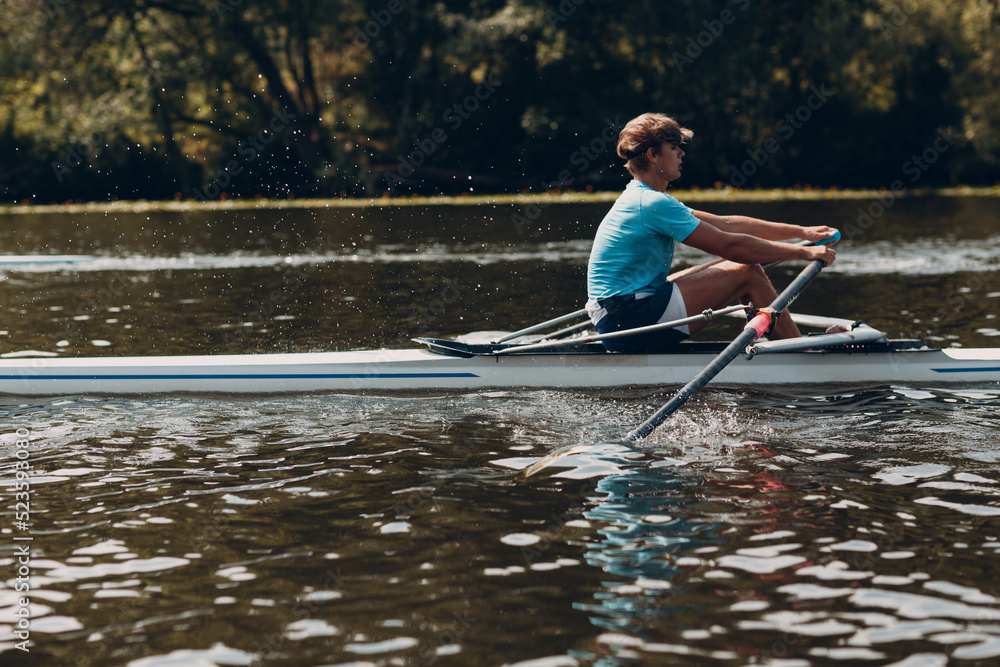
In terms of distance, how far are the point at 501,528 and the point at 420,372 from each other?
2856mm

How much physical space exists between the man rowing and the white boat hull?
0.97 feet

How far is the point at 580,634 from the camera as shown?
388 cm

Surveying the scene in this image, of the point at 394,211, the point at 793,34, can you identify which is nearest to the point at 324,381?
the point at 394,211

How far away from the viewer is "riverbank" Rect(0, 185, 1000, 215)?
32562 mm

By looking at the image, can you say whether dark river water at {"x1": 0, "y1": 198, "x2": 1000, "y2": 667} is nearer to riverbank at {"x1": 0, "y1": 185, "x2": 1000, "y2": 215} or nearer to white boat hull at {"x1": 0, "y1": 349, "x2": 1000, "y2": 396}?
white boat hull at {"x1": 0, "y1": 349, "x2": 1000, "y2": 396}

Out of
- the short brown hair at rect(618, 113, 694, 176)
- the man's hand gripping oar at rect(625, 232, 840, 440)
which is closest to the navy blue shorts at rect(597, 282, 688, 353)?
the man's hand gripping oar at rect(625, 232, 840, 440)

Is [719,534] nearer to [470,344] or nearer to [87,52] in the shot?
[470,344]

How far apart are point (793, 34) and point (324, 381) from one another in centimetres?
3637

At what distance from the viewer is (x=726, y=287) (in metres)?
7.38

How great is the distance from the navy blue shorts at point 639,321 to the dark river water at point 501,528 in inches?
13.8

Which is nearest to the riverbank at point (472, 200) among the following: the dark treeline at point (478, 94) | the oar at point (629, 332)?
the dark treeline at point (478, 94)

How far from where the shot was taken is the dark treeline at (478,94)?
3666cm

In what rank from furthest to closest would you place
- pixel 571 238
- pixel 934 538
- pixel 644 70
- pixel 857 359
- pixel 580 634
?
pixel 644 70 < pixel 571 238 < pixel 857 359 < pixel 934 538 < pixel 580 634

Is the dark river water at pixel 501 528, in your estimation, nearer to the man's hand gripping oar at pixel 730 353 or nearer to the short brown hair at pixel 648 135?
the man's hand gripping oar at pixel 730 353
